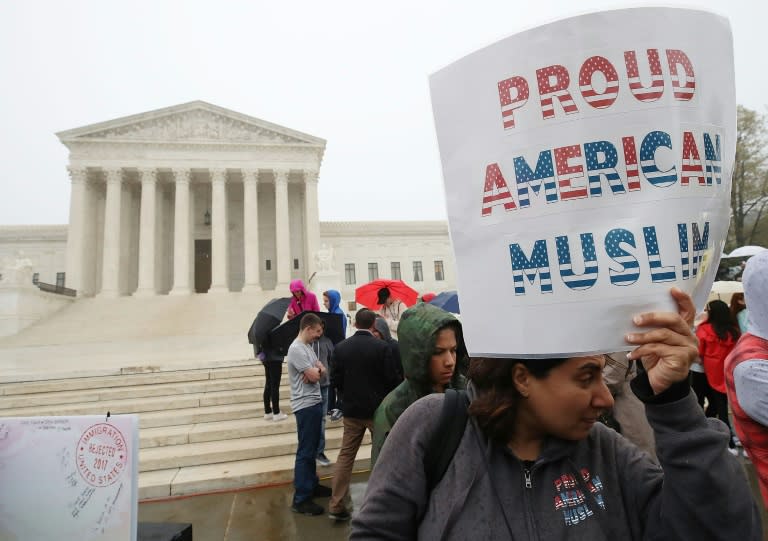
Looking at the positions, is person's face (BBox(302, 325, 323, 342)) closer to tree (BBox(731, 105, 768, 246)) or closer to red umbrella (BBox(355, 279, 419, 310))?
red umbrella (BBox(355, 279, 419, 310))

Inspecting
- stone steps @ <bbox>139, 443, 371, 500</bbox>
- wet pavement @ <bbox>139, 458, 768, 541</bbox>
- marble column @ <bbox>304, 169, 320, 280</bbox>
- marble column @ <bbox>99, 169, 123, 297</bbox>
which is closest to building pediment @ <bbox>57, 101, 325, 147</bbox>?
marble column @ <bbox>304, 169, 320, 280</bbox>

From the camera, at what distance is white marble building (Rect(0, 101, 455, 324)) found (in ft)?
104

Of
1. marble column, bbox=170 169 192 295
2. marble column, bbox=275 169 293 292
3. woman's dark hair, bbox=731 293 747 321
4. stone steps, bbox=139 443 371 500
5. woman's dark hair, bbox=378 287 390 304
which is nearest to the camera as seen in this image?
stone steps, bbox=139 443 371 500

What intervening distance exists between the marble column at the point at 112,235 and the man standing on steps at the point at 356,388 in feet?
106

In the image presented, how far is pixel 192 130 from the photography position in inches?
1328

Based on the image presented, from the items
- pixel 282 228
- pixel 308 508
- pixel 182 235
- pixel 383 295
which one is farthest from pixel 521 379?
pixel 182 235

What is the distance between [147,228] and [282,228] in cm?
1001

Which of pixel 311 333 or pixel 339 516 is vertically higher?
pixel 311 333

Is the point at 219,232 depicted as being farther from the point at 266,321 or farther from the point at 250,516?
the point at 250,516

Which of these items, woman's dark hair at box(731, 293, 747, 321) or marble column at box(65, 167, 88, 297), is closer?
woman's dark hair at box(731, 293, 747, 321)

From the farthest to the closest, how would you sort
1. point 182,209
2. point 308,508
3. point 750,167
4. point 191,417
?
point 182,209, point 750,167, point 191,417, point 308,508

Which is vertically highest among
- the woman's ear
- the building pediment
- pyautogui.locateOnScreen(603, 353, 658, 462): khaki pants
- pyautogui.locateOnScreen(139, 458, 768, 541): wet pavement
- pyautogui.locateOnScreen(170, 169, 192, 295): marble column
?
the building pediment

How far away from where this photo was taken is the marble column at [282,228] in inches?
1351

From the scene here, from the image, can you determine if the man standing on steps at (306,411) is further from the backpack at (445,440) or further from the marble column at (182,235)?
the marble column at (182,235)
